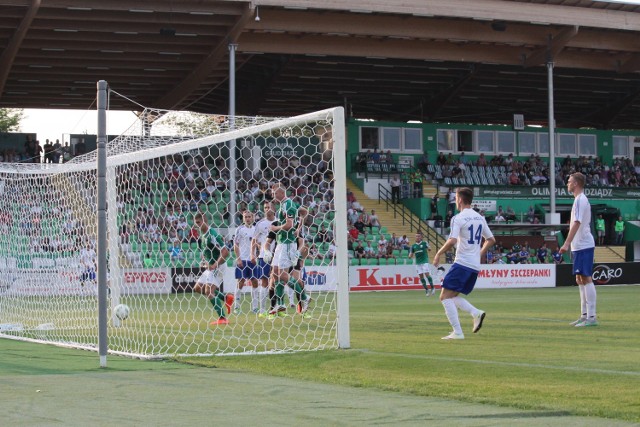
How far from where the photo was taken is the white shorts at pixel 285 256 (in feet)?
55.2

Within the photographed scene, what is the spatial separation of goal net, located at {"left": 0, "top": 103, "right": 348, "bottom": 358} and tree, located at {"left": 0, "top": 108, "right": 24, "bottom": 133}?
7447 cm

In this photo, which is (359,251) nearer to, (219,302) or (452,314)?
(219,302)

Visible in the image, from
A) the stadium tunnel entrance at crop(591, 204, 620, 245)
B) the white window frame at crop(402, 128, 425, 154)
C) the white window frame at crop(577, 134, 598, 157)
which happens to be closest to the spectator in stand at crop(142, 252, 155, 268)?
the white window frame at crop(402, 128, 425, 154)

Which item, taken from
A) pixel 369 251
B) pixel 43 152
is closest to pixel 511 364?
pixel 369 251

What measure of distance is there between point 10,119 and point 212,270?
262 ft

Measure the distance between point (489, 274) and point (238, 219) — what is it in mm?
12506

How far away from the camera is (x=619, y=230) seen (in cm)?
5281

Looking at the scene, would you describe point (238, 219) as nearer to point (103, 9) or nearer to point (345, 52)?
point (103, 9)

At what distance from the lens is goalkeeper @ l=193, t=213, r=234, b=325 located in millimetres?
16375

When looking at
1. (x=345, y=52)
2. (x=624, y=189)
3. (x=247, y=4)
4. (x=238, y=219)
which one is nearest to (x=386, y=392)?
(x=238, y=219)

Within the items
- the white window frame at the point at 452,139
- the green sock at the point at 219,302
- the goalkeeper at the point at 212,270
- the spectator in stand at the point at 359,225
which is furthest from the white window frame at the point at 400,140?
the green sock at the point at 219,302

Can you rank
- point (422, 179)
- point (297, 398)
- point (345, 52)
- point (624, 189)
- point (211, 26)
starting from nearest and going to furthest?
point (297, 398), point (211, 26), point (345, 52), point (422, 179), point (624, 189)

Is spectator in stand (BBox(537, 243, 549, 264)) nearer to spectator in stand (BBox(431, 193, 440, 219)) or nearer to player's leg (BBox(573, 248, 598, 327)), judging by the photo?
spectator in stand (BBox(431, 193, 440, 219))

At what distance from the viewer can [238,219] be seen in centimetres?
2902
